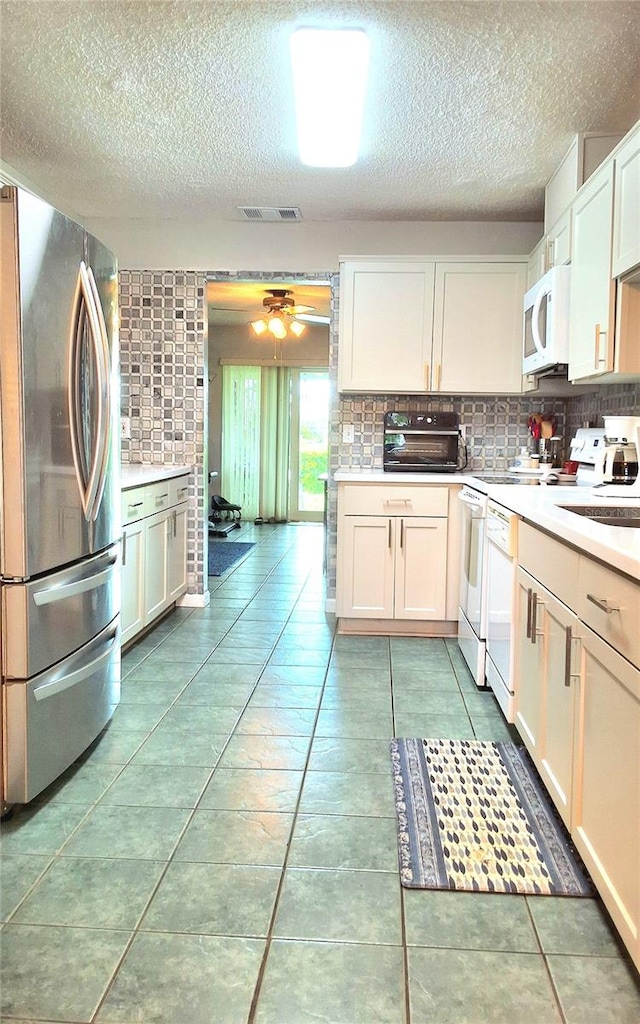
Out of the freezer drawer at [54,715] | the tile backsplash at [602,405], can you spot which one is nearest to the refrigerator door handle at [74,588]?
the freezer drawer at [54,715]

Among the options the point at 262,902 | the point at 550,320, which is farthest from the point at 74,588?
→ the point at 550,320

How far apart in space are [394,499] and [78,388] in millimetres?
2050

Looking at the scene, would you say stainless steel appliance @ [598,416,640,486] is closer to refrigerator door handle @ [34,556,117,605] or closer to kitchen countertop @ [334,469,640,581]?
kitchen countertop @ [334,469,640,581]

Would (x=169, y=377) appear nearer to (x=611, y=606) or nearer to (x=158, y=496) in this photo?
(x=158, y=496)

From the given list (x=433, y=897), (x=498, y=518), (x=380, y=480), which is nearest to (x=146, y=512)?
(x=380, y=480)

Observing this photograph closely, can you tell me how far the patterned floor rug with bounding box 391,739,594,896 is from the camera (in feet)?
5.90

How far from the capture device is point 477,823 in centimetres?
206

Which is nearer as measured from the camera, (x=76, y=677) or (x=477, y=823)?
(x=477, y=823)

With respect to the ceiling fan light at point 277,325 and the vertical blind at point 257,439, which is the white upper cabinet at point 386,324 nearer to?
the ceiling fan light at point 277,325

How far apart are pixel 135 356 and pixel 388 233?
170 centimetres

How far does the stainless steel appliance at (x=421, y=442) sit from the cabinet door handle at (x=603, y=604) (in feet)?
8.91

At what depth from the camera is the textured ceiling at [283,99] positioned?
90.0 inches

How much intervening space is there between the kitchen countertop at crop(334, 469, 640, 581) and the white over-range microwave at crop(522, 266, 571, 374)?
644 millimetres

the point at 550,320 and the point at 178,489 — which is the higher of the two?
the point at 550,320
